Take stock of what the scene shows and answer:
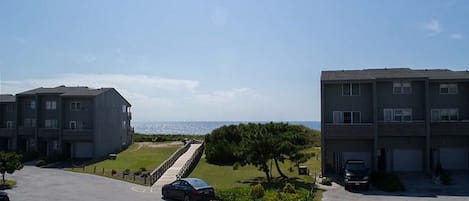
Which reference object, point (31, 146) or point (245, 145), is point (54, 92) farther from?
point (245, 145)

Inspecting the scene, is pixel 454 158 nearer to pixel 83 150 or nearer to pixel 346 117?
pixel 346 117

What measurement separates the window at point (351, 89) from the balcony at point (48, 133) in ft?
124

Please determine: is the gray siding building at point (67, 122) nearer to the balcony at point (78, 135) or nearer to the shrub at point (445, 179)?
the balcony at point (78, 135)

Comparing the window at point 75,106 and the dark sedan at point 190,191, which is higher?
the window at point 75,106

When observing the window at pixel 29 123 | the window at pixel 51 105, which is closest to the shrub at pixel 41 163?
the window at pixel 51 105

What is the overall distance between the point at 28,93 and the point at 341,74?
4299 centimetres

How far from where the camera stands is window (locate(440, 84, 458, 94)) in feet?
146

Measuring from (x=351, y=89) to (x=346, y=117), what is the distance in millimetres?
2610

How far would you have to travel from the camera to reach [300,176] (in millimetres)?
43094

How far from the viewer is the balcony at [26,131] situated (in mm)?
64812

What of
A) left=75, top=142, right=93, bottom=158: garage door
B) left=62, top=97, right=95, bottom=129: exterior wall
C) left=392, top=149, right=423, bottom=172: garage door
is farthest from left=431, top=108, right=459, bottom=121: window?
left=62, top=97, right=95, bottom=129: exterior wall

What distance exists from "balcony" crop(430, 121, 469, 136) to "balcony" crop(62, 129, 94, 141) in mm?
40216

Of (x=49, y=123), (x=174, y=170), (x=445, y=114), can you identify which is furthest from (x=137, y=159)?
(x=445, y=114)

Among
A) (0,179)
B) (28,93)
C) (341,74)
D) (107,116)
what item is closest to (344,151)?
(341,74)
